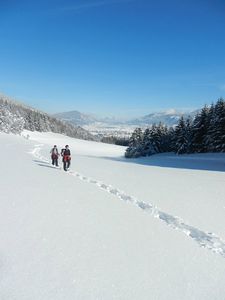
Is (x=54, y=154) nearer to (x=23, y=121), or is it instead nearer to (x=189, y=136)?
(x=189, y=136)

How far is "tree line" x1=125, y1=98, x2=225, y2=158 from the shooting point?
50.2 metres

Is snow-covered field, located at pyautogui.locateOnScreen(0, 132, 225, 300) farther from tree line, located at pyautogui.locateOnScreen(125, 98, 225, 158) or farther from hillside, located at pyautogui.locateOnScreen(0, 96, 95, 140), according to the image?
hillside, located at pyautogui.locateOnScreen(0, 96, 95, 140)

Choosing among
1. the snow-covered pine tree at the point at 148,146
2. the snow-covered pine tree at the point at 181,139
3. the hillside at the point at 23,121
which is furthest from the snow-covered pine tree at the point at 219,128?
the hillside at the point at 23,121

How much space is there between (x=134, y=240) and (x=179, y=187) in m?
9.29

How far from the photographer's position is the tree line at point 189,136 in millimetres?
50188

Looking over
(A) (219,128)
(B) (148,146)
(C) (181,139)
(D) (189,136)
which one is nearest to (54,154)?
(A) (219,128)

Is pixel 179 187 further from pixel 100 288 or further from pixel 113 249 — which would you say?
pixel 100 288

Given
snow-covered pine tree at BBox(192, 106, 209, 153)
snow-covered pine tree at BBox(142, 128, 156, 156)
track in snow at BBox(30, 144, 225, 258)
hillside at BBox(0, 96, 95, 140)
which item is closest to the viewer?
track in snow at BBox(30, 144, 225, 258)

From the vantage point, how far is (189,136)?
185 feet

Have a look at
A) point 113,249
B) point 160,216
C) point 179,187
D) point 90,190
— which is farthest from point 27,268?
point 179,187

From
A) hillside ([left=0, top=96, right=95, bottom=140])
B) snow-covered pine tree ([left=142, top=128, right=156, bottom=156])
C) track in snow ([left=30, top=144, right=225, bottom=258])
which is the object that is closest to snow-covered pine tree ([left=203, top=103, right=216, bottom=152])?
snow-covered pine tree ([left=142, top=128, right=156, bottom=156])

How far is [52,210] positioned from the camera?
387 inches

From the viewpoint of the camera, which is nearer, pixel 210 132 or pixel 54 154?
pixel 54 154

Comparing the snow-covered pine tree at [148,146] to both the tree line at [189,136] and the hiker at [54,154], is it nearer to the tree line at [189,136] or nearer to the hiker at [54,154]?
the tree line at [189,136]
